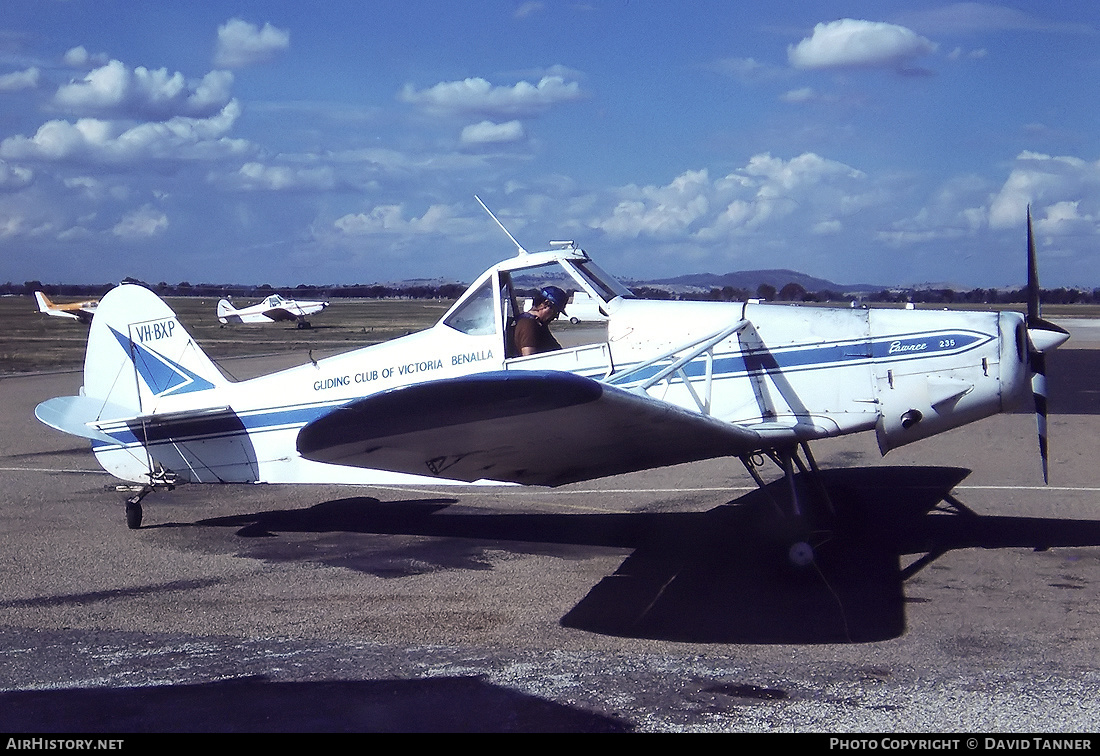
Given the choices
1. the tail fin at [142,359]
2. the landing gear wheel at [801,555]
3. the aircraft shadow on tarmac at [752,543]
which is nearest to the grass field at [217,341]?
the tail fin at [142,359]

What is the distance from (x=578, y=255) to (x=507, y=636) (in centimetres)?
331

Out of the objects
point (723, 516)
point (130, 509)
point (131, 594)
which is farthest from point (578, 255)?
point (130, 509)

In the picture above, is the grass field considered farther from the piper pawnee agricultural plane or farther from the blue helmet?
the blue helmet

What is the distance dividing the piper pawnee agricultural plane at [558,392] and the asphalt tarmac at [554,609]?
29.6 inches

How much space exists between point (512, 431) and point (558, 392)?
0.67m

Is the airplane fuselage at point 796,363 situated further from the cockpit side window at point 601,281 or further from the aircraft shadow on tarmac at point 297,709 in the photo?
the aircraft shadow on tarmac at point 297,709

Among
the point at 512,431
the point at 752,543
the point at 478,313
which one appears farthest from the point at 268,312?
the point at 512,431

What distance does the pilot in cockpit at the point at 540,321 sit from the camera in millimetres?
7754

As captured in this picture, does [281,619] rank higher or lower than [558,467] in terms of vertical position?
lower

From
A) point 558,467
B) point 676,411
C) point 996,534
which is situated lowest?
point 996,534

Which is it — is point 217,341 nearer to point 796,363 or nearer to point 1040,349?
point 796,363

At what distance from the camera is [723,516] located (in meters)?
9.32

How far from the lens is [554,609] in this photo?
632 cm
